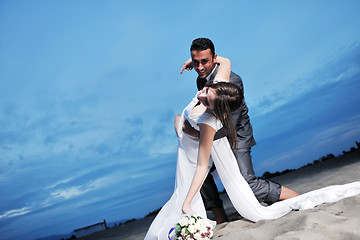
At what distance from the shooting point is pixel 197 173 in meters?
3.12

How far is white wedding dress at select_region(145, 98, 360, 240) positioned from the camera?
3.08m

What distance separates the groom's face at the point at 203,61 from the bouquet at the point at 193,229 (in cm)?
162

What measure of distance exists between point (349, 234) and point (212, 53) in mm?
2239

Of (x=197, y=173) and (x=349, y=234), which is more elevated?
(x=197, y=173)

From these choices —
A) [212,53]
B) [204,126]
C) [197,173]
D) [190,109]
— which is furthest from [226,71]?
[197,173]

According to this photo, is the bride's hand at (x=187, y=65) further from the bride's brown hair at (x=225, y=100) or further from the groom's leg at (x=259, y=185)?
the groom's leg at (x=259, y=185)

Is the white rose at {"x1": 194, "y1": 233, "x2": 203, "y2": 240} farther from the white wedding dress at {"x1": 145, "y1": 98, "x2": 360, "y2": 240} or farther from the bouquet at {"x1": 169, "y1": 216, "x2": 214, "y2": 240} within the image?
the white wedding dress at {"x1": 145, "y1": 98, "x2": 360, "y2": 240}

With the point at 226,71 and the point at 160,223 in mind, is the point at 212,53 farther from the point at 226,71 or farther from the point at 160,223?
the point at 160,223

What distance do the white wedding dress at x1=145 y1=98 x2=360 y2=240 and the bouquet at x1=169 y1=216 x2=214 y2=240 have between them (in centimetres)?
39

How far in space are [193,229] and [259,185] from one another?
932 millimetres

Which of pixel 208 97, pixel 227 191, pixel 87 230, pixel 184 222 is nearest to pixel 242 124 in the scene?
pixel 227 191

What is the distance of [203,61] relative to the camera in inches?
145

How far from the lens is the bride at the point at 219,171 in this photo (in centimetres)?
302

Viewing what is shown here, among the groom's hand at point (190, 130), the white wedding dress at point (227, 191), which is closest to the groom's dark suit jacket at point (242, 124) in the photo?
the white wedding dress at point (227, 191)
